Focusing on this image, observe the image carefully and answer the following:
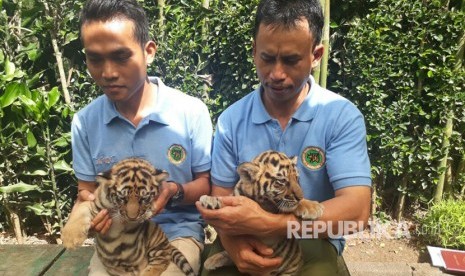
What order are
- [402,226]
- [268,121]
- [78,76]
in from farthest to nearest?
1. [402,226]
2. [78,76]
3. [268,121]

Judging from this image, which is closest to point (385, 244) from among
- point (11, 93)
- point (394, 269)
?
point (394, 269)

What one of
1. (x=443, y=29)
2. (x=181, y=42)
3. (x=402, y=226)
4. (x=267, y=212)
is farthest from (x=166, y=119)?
(x=402, y=226)

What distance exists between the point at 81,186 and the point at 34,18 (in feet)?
7.56

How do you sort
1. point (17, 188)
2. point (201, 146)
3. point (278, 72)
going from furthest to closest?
point (17, 188) < point (201, 146) < point (278, 72)

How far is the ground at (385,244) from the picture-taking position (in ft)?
14.6

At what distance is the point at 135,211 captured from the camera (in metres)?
1.91

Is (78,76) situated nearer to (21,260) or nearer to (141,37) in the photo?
(21,260)

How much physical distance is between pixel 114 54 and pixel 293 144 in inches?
34.6

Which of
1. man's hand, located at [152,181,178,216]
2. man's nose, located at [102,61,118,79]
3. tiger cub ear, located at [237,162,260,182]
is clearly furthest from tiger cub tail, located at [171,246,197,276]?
man's nose, located at [102,61,118,79]

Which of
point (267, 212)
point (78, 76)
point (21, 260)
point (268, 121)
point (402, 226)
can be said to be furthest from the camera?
point (402, 226)

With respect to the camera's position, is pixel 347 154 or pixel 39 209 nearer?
pixel 347 154

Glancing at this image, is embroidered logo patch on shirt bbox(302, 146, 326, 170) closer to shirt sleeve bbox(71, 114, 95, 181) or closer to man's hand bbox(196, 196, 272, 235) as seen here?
man's hand bbox(196, 196, 272, 235)

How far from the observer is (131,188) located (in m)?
1.88

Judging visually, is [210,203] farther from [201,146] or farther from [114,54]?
[114,54]
